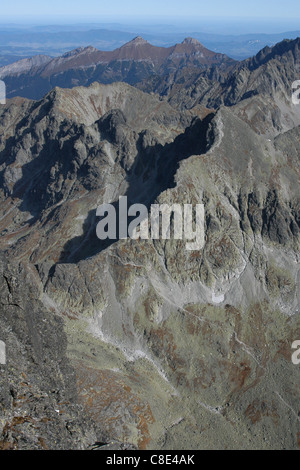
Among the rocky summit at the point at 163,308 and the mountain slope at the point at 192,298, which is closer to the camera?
the rocky summit at the point at 163,308

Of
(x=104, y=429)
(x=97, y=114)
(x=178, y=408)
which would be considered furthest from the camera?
(x=97, y=114)

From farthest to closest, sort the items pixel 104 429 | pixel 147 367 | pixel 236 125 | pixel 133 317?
pixel 236 125 < pixel 133 317 < pixel 147 367 < pixel 104 429

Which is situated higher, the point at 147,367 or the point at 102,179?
the point at 102,179

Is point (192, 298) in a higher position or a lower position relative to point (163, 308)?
higher

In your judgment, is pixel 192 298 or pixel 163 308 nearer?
pixel 163 308

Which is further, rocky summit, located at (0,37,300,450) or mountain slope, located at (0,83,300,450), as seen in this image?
mountain slope, located at (0,83,300,450)
